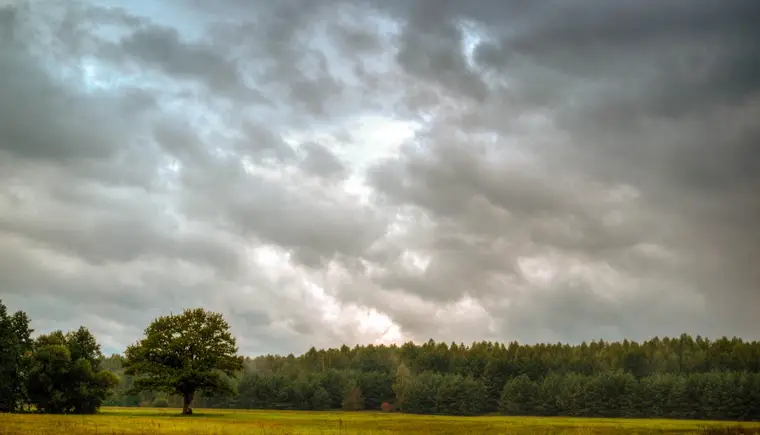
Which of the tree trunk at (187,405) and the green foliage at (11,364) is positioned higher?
the green foliage at (11,364)

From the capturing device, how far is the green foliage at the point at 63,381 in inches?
3622

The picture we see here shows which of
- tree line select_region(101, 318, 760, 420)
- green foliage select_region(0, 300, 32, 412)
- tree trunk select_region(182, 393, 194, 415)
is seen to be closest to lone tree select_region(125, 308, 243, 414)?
tree trunk select_region(182, 393, 194, 415)

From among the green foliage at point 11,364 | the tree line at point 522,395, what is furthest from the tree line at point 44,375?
the tree line at point 522,395

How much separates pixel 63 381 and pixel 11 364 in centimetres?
1210

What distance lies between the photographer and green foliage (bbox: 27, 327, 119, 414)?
92.0 m

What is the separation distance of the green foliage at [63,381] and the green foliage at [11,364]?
291cm

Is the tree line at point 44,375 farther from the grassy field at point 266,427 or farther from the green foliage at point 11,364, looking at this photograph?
the grassy field at point 266,427

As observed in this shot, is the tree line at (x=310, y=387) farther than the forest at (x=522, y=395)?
No

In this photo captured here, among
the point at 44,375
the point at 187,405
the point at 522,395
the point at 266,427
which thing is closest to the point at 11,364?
the point at 44,375

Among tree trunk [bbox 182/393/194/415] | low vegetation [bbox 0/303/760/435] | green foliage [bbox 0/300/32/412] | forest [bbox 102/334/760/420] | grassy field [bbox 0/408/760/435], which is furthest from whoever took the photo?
forest [bbox 102/334/760/420]

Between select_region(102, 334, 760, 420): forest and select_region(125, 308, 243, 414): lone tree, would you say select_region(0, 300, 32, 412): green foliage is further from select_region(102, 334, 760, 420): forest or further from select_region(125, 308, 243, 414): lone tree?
select_region(102, 334, 760, 420): forest

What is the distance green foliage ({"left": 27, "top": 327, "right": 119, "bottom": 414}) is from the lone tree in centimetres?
622

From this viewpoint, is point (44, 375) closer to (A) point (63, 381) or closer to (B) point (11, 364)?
(A) point (63, 381)

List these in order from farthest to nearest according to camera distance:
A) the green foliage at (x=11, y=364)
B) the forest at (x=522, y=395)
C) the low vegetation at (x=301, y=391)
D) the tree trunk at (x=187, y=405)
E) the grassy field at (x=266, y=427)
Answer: the forest at (x=522, y=395)
the tree trunk at (x=187, y=405)
the low vegetation at (x=301, y=391)
the green foliage at (x=11, y=364)
the grassy field at (x=266, y=427)
